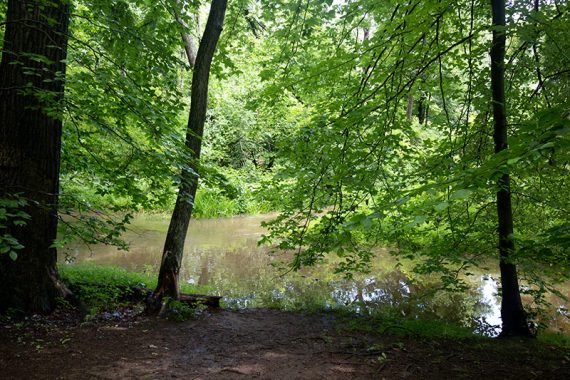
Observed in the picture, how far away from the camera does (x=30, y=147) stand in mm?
4605

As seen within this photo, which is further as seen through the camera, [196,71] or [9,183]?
[196,71]

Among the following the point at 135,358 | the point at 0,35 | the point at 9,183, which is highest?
the point at 0,35

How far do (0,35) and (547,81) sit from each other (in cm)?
753

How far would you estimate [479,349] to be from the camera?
4.52 metres

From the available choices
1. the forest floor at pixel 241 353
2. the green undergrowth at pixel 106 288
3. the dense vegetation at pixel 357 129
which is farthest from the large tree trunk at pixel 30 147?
the green undergrowth at pixel 106 288

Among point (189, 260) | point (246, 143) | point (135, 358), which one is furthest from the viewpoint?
point (246, 143)

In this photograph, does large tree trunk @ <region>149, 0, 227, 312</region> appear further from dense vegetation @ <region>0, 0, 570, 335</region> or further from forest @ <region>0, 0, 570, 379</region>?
dense vegetation @ <region>0, 0, 570, 335</region>

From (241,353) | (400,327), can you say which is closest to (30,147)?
(241,353)

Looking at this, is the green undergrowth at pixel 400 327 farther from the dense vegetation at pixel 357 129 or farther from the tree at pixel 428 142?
the dense vegetation at pixel 357 129

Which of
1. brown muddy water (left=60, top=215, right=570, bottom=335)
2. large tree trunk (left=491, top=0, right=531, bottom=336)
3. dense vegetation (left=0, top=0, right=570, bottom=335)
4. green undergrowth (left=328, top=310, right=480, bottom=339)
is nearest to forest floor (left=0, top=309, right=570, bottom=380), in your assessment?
green undergrowth (left=328, top=310, right=480, bottom=339)

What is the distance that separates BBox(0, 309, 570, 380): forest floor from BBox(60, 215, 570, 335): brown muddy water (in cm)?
105

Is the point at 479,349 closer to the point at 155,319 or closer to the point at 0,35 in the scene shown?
the point at 155,319

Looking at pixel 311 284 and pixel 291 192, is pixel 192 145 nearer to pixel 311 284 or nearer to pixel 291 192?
pixel 291 192

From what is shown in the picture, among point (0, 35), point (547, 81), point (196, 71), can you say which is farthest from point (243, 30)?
point (547, 81)
